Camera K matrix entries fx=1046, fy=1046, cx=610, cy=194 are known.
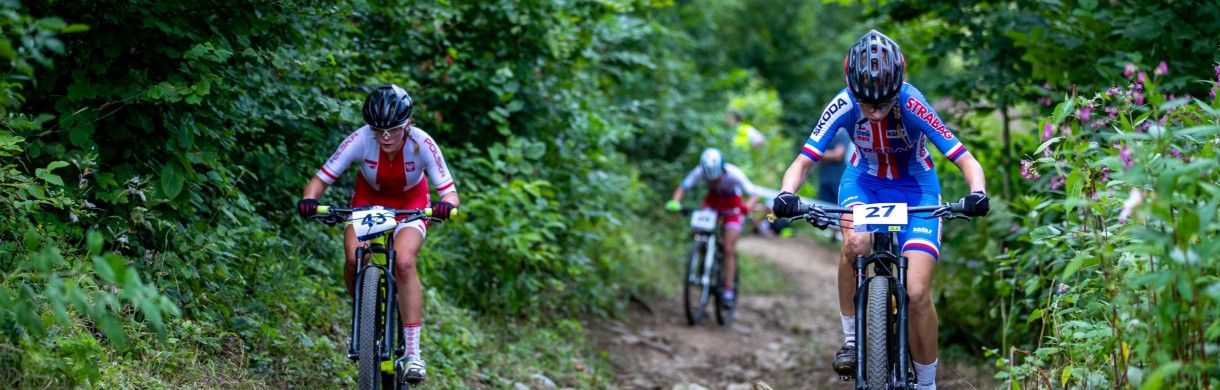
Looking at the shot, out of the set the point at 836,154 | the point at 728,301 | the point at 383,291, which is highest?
the point at 836,154

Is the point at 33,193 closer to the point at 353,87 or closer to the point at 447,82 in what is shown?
the point at 353,87

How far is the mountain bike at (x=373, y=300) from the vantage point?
16.7 feet

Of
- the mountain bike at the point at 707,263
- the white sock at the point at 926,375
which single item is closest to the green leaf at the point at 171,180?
the white sock at the point at 926,375

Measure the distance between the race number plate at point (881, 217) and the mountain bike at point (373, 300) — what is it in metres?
2.10

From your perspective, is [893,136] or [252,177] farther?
[252,177]

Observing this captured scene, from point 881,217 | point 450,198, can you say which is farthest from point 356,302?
point 881,217

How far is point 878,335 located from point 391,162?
8.86ft

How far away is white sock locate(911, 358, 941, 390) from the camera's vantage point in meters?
5.05

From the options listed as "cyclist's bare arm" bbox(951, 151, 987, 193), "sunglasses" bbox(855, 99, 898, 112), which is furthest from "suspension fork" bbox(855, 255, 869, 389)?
"sunglasses" bbox(855, 99, 898, 112)

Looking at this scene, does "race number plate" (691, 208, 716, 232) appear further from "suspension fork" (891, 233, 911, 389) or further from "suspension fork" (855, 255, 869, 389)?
"suspension fork" (891, 233, 911, 389)

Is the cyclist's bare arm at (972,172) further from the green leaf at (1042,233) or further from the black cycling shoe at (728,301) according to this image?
the black cycling shoe at (728,301)

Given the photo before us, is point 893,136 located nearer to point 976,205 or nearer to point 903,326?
point 976,205

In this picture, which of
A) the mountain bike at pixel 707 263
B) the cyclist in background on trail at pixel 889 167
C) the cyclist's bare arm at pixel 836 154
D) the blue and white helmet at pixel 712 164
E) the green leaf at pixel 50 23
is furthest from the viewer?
the cyclist's bare arm at pixel 836 154

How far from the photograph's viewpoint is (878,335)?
474cm
